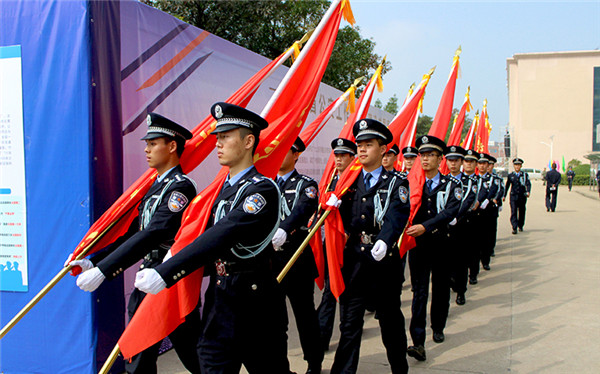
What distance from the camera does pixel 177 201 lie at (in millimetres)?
3213

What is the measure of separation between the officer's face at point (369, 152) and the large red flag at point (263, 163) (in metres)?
0.59

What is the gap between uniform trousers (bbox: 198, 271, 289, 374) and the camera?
8.77ft

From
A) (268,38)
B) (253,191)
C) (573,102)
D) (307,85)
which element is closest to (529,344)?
(307,85)

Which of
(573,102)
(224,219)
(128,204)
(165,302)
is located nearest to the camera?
(224,219)

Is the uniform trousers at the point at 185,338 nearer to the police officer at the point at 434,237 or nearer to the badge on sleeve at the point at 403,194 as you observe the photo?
the badge on sleeve at the point at 403,194

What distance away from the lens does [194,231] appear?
9.52 feet

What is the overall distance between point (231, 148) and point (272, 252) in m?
0.79

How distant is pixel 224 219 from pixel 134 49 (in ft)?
7.94

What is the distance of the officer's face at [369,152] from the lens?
13.2 ft

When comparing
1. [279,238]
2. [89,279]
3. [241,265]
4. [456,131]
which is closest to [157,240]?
[89,279]

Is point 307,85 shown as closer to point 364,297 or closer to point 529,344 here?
point 364,297

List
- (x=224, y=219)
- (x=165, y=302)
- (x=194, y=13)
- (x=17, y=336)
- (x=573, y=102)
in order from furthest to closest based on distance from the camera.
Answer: (x=573, y=102)
(x=194, y=13)
(x=17, y=336)
(x=165, y=302)
(x=224, y=219)

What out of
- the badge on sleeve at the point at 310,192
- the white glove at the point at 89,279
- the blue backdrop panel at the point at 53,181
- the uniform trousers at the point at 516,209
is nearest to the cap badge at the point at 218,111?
the white glove at the point at 89,279

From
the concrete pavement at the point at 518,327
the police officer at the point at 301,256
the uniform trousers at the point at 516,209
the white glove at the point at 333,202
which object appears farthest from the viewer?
the uniform trousers at the point at 516,209
